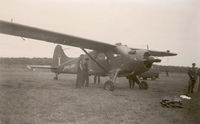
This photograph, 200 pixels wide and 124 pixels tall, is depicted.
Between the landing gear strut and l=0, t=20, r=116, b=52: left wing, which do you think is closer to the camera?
l=0, t=20, r=116, b=52: left wing

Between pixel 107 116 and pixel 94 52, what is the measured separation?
25.3 feet

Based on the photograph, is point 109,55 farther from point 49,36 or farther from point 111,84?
point 49,36

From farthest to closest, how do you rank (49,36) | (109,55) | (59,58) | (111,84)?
1. (59,58)
2. (109,55)
3. (111,84)
4. (49,36)

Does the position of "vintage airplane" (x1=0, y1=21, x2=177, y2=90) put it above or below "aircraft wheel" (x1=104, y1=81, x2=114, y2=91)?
above

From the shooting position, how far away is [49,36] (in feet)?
36.6

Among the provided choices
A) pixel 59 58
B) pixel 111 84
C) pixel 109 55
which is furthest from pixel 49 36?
pixel 59 58

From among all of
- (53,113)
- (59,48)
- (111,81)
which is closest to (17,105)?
(53,113)

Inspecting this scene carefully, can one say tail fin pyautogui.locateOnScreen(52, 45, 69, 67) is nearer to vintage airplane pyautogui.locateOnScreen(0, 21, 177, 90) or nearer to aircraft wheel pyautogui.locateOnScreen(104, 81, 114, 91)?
vintage airplane pyautogui.locateOnScreen(0, 21, 177, 90)

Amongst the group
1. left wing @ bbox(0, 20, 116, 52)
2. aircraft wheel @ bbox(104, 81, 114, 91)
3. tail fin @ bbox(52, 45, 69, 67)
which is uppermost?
left wing @ bbox(0, 20, 116, 52)

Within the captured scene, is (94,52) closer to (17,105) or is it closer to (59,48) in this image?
(59,48)

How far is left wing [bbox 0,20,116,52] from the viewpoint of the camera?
9.41 metres

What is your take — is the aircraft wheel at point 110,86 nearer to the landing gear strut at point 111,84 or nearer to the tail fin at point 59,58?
the landing gear strut at point 111,84

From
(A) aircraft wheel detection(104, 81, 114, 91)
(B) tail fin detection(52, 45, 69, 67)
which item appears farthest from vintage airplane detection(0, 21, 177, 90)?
(B) tail fin detection(52, 45, 69, 67)

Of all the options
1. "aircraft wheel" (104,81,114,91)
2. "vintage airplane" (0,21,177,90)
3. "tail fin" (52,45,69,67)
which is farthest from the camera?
"tail fin" (52,45,69,67)
